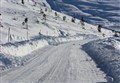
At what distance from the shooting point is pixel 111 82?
A: 776 inches

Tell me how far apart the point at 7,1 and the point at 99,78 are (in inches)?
6340

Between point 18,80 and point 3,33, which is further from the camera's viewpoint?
point 3,33

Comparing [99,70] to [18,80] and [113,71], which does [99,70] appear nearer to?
[113,71]

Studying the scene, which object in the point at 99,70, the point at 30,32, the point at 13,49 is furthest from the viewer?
the point at 30,32

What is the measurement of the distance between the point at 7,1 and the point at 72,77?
16088 centimetres

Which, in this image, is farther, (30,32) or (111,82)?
(30,32)

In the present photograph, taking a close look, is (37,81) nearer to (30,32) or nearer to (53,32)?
(30,32)

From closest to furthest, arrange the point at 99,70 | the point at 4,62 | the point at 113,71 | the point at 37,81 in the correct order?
the point at 37,81 → the point at 113,71 → the point at 99,70 → the point at 4,62

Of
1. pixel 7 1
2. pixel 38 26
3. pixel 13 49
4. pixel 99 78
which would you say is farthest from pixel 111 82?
pixel 7 1

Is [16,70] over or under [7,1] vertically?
over

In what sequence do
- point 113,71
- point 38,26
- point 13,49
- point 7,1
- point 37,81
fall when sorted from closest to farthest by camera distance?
point 37,81 → point 113,71 → point 13,49 → point 38,26 → point 7,1

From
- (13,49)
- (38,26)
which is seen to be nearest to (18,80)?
(13,49)

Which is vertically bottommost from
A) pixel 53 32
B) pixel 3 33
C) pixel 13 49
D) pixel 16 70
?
pixel 53 32

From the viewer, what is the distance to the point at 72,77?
69.8ft
